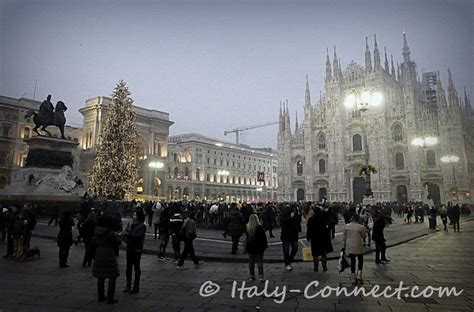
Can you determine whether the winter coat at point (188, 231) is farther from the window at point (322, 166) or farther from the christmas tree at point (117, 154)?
the window at point (322, 166)

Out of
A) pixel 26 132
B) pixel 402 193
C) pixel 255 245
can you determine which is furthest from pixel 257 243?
pixel 26 132

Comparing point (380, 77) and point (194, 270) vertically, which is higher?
point (380, 77)

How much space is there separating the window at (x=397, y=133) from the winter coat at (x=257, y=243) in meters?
43.4

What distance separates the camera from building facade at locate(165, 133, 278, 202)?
60.1m

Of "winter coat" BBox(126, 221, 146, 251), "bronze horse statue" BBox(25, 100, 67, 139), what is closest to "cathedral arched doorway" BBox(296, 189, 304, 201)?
"bronze horse statue" BBox(25, 100, 67, 139)

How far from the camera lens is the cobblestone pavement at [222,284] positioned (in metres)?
4.85

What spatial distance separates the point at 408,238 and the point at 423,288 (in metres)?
9.34

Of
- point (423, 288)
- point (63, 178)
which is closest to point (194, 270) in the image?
point (423, 288)

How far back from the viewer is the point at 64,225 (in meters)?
7.90

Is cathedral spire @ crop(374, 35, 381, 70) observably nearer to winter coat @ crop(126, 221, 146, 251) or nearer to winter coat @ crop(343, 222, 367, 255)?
winter coat @ crop(343, 222, 367, 255)

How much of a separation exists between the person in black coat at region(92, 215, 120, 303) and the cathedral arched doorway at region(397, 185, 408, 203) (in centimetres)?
4462

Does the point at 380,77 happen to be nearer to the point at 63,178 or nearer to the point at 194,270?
the point at 63,178

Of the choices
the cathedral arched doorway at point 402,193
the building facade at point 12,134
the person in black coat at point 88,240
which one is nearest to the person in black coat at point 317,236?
the person in black coat at point 88,240

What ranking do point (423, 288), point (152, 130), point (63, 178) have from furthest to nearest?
point (152, 130) → point (63, 178) → point (423, 288)
